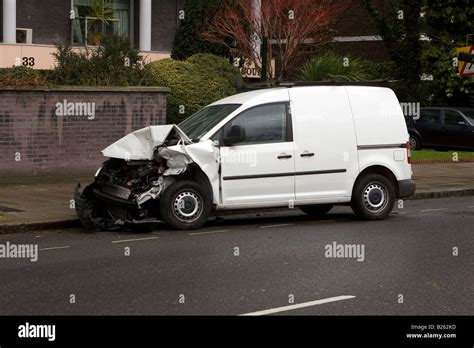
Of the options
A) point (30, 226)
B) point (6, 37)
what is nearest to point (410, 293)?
point (30, 226)

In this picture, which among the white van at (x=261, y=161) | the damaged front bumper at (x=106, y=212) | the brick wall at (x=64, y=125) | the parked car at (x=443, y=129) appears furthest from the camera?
the parked car at (x=443, y=129)

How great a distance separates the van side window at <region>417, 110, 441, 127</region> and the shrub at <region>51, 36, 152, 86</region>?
13.2m

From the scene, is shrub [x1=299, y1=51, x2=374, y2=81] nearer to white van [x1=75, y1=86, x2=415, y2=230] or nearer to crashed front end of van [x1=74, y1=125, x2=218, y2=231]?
white van [x1=75, y1=86, x2=415, y2=230]

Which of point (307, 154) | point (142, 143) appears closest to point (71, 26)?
point (142, 143)

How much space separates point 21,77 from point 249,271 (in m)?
10.3

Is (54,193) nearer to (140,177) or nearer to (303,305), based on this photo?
(140,177)

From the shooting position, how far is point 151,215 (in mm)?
12891

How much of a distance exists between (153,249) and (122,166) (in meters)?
2.25

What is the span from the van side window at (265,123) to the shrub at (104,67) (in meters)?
6.96

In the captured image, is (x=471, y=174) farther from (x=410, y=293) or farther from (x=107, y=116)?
(x=410, y=293)

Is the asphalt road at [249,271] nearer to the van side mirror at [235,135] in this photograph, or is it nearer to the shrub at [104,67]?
the van side mirror at [235,135]

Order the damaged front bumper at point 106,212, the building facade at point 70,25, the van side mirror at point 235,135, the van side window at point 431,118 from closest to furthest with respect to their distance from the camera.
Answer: the damaged front bumper at point 106,212, the van side mirror at point 235,135, the building facade at point 70,25, the van side window at point 431,118

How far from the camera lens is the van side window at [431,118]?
101ft

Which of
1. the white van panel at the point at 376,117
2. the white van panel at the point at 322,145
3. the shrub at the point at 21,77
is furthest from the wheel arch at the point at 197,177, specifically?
the shrub at the point at 21,77
